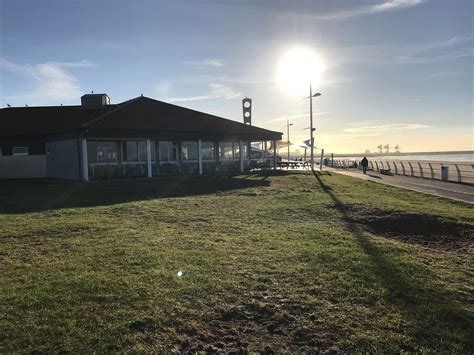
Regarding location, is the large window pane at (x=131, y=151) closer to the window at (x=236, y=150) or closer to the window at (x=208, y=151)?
the window at (x=208, y=151)

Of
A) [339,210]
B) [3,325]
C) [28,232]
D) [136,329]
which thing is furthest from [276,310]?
[339,210]

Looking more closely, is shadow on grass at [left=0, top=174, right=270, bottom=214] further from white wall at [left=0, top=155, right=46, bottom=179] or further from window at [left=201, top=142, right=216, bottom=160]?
white wall at [left=0, top=155, right=46, bottom=179]

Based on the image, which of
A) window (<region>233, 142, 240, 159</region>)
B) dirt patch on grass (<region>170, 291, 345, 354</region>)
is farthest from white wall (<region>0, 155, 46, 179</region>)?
dirt patch on grass (<region>170, 291, 345, 354</region>)

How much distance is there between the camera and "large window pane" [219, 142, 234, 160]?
92.3 feet

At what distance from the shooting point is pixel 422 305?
4.52 m

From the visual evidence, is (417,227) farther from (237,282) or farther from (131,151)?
(131,151)

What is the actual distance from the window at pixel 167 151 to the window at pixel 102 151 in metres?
3.07

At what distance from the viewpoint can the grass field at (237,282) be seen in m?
3.83

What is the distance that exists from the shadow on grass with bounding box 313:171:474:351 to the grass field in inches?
0.8

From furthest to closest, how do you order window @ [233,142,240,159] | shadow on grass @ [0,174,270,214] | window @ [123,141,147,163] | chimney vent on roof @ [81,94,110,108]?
1. chimney vent on roof @ [81,94,110,108]
2. window @ [233,142,240,159]
3. window @ [123,141,147,163]
4. shadow on grass @ [0,174,270,214]

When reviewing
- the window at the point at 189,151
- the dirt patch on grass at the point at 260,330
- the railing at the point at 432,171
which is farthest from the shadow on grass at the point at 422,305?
the window at the point at 189,151

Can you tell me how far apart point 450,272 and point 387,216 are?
4524 mm

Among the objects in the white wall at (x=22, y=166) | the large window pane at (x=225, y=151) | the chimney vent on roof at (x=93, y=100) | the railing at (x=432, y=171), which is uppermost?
the chimney vent on roof at (x=93, y=100)

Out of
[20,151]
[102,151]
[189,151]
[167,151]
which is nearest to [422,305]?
[102,151]
